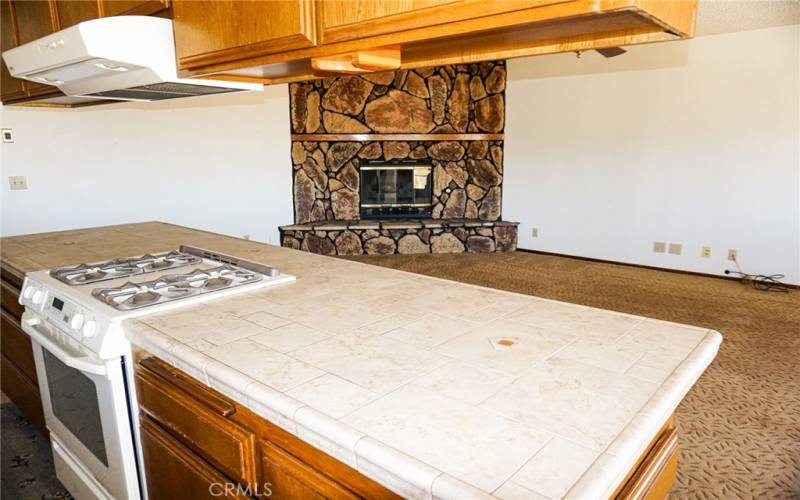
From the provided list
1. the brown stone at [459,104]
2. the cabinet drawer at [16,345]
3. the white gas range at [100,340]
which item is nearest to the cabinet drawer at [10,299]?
the cabinet drawer at [16,345]

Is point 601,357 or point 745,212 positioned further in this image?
point 745,212

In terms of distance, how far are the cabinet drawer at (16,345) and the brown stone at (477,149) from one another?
4.83 m

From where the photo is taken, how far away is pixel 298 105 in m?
5.66

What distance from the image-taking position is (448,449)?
0.78 metres

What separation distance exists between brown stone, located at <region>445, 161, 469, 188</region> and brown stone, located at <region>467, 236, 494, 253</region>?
0.68 m

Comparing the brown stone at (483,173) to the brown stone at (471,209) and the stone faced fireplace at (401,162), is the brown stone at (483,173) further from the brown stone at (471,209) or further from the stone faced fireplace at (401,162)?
the brown stone at (471,209)

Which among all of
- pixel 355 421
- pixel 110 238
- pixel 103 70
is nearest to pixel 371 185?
pixel 110 238

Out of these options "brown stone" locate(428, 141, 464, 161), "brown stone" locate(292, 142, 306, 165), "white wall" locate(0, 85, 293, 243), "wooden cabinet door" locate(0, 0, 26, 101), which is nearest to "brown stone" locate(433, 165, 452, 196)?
"brown stone" locate(428, 141, 464, 161)

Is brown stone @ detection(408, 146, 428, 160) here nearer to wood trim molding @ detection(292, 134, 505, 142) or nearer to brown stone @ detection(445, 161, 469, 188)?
wood trim molding @ detection(292, 134, 505, 142)

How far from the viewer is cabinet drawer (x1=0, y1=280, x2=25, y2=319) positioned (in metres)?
2.06

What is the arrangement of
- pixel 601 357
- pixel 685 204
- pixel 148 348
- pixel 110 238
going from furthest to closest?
pixel 685 204, pixel 110 238, pixel 148 348, pixel 601 357

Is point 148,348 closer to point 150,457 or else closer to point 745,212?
point 150,457

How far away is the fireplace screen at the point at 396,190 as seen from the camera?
5.95 m

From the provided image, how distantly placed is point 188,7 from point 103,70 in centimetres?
36
